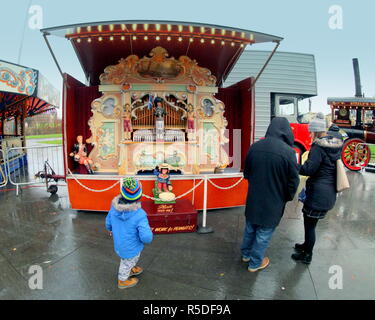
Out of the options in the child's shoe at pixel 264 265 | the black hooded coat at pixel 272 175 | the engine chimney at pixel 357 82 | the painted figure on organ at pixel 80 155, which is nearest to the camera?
the black hooded coat at pixel 272 175

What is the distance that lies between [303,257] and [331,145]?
1.44m

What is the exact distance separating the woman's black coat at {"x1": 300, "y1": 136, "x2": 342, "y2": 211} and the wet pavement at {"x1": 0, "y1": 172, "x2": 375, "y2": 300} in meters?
0.84

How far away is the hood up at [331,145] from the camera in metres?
2.54

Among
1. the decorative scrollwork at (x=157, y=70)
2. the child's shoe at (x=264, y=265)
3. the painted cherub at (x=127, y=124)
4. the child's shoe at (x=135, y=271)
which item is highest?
the decorative scrollwork at (x=157, y=70)

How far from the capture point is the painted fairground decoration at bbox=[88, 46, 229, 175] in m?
4.62

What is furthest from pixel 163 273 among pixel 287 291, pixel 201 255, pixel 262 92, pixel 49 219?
pixel 262 92

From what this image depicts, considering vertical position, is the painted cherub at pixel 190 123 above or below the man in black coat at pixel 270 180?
above

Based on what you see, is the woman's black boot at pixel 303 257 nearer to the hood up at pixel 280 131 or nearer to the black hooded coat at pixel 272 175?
the black hooded coat at pixel 272 175

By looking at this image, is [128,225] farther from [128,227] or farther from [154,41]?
[154,41]

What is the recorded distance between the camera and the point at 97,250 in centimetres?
313

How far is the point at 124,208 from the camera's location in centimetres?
216

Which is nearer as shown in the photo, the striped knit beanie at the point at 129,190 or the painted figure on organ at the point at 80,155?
the striped knit beanie at the point at 129,190

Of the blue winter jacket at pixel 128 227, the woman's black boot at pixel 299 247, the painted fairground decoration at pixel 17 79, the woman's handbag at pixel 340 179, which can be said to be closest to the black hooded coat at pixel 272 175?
the woman's handbag at pixel 340 179

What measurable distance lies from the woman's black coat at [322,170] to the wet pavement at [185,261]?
0.84 m
